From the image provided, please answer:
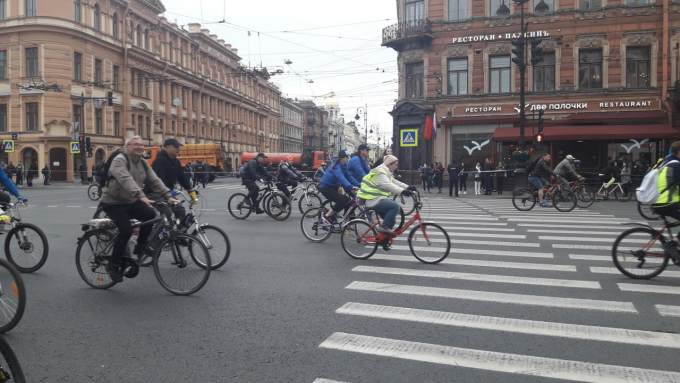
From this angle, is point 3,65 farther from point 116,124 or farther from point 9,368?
point 9,368

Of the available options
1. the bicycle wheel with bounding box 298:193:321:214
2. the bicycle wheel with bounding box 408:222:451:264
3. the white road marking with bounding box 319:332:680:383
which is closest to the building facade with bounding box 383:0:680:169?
the bicycle wheel with bounding box 298:193:321:214

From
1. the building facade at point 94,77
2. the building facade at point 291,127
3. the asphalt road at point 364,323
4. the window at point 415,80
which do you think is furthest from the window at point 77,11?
the building facade at point 291,127

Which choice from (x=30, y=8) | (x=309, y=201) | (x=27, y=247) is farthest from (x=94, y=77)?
(x=27, y=247)

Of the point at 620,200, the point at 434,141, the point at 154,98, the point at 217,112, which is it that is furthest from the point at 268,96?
the point at 620,200

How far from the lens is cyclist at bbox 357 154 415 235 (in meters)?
8.80

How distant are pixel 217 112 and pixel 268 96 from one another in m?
21.7

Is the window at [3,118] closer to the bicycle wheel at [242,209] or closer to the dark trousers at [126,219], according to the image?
the bicycle wheel at [242,209]

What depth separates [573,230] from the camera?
1202cm

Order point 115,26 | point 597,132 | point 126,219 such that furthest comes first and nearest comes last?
point 115,26, point 597,132, point 126,219

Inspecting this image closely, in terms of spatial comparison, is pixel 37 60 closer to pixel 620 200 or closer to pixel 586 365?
pixel 620 200

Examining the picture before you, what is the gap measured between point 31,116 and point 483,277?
45.5 meters

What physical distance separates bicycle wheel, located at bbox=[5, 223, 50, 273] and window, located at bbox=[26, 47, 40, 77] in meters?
41.1

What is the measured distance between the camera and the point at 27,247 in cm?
805

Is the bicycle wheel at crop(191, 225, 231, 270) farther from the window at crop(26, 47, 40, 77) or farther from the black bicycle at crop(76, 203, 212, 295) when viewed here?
the window at crop(26, 47, 40, 77)
